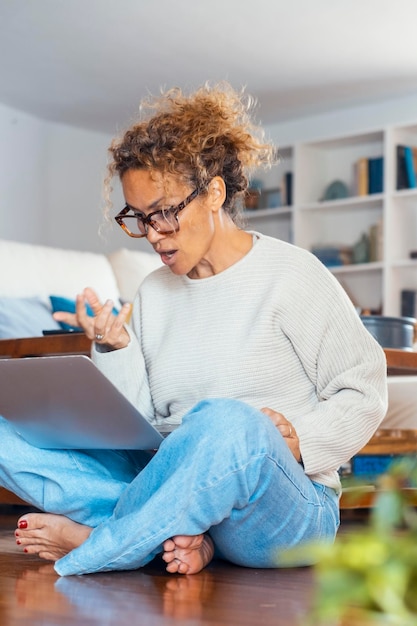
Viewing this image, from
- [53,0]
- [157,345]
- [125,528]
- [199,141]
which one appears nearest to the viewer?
[125,528]

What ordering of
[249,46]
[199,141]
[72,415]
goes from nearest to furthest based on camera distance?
1. [72,415]
2. [199,141]
3. [249,46]

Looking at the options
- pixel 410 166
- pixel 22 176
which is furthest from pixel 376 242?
pixel 22 176

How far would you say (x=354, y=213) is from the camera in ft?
22.8

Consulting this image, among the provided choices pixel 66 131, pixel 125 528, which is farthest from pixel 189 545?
pixel 66 131

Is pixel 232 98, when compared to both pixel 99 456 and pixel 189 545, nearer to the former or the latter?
pixel 99 456

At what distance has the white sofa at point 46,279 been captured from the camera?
356 centimetres

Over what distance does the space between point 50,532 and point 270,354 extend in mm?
529

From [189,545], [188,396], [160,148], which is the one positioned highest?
[160,148]

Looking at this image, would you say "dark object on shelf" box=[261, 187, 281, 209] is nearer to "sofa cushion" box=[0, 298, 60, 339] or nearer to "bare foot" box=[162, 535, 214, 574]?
"sofa cushion" box=[0, 298, 60, 339]

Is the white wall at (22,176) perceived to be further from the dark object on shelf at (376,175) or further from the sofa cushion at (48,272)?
the sofa cushion at (48,272)

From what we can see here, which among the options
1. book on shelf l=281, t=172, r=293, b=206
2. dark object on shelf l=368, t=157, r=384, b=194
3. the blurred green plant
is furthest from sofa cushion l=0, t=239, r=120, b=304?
the blurred green plant

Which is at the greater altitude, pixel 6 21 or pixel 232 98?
pixel 6 21

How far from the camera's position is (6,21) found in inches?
206

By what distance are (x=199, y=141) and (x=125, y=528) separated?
2.41ft
